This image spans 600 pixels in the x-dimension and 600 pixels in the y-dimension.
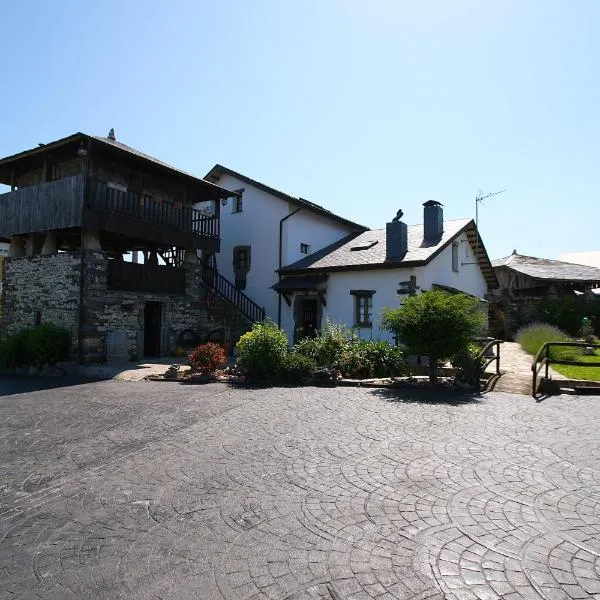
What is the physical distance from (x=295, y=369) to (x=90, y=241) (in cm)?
925

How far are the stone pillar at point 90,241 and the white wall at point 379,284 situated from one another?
29.5 ft

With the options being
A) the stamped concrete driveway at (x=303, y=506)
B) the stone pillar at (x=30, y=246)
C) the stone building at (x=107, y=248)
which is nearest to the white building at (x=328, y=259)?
the stone building at (x=107, y=248)

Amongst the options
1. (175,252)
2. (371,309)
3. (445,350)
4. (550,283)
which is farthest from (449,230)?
(175,252)

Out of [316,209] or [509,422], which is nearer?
[509,422]

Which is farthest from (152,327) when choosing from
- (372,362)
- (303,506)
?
(303,506)

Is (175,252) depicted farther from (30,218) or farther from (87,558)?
(87,558)

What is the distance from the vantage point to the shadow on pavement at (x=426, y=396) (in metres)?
9.39

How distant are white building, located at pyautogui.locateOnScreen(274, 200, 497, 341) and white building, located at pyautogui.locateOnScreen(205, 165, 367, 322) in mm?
1121

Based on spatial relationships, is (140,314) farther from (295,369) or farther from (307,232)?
(307,232)

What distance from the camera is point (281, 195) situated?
2269cm

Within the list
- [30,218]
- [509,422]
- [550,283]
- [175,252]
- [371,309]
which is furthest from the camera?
[550,283]

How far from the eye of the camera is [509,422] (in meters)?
7.49

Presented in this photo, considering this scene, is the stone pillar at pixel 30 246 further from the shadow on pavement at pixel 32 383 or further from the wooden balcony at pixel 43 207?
the shadow on pavement at pixel 32 383

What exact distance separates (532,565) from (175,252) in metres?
19.4
